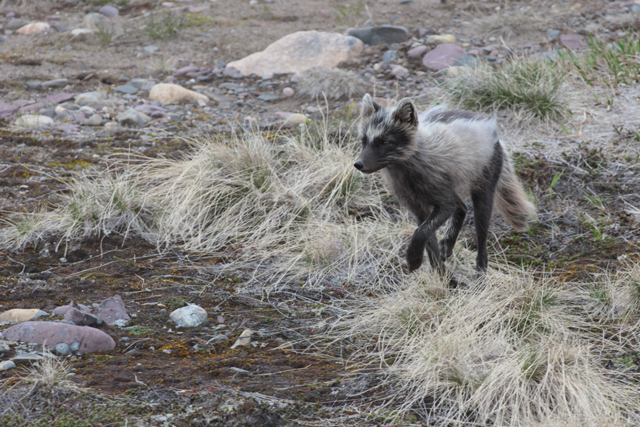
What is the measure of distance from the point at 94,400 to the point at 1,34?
1118 centimetres

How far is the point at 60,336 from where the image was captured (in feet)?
10.5

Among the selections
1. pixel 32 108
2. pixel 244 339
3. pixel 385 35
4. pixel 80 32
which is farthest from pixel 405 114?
pixel 80 32

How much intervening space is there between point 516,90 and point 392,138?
3081 mm

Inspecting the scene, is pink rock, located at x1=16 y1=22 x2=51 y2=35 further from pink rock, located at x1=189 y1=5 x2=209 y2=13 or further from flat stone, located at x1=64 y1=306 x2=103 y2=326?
flat stone, located at x1=64 y1=306 x2=103 y2=326

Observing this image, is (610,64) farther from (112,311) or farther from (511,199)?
(112,311)

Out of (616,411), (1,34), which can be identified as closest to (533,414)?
(616,411)

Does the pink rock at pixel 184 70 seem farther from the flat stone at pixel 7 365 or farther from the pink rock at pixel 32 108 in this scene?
the flat stone at pixel 7 365

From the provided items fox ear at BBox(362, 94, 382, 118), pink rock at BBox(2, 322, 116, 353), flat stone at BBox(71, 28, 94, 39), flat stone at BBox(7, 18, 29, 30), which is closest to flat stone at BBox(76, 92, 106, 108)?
flat stone at BBox(71, 28, 94, 39)

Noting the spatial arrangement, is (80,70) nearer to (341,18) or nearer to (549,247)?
(341,18)

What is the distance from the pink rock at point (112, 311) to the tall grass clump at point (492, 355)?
1320 mm

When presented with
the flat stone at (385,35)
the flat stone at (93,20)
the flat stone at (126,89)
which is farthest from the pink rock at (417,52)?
the flat stone at (93,20)

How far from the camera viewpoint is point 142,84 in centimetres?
898

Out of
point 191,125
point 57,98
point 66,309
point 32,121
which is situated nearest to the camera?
point 66,309

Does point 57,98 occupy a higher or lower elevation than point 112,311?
lower
